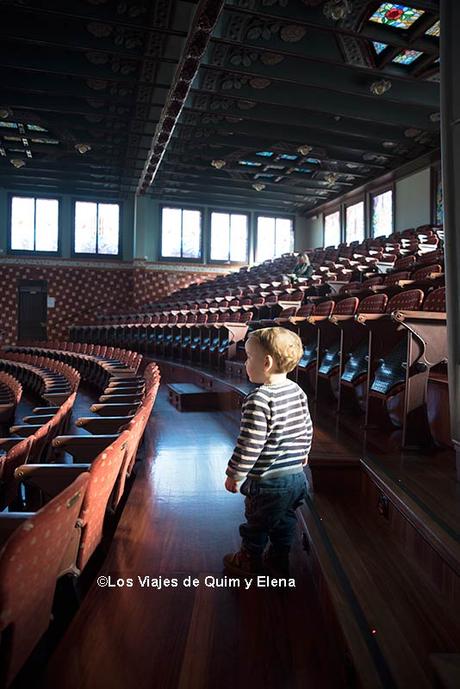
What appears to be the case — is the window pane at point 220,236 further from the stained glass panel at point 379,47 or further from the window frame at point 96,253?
the stained glass panel at point 379,47

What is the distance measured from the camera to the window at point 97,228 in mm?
6246

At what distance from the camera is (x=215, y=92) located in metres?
3.68

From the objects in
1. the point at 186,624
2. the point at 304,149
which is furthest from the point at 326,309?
the point at 304,149

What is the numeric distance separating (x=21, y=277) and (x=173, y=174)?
94.6 inches

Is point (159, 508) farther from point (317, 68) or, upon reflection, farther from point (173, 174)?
point (173, 174)

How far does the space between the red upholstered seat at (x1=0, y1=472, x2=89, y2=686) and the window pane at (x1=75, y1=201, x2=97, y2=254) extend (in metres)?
6.19

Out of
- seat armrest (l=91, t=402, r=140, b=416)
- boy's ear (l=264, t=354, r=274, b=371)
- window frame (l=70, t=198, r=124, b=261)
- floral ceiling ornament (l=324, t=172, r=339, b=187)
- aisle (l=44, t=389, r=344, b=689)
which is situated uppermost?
floral ceiling ornament (l=324, t=172, r=339, b=187)

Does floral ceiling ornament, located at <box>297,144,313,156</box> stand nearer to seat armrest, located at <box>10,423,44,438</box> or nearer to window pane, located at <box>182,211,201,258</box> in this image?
window pane, located at <box>182,211,201,258</box>

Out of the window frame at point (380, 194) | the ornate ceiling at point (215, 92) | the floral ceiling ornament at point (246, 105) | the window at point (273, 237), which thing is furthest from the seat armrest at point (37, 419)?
the window at point (273, 237)

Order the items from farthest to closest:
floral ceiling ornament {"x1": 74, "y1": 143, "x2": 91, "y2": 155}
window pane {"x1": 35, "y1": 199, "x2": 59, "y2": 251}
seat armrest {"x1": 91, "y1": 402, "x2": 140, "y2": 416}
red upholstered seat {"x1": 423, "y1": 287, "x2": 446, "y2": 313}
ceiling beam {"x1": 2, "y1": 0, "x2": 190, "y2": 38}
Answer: window pane {"x1": 35, "y1": 199, "x2": 59, "y2": 251}, floral ceiling ornament {"x1": 74, "y1": 143, "x2": 91, "y2": 155}, ceiling beam {"x1": 2, "y1": 0, "x2": 190, "y2": 38}, seat armrest {"x1": 91, "y1": 402, "x2": 140, "y2": 416}, red upholstered seat {"x1": 423, "y1": 287, "x2": 446, "y2": 313}

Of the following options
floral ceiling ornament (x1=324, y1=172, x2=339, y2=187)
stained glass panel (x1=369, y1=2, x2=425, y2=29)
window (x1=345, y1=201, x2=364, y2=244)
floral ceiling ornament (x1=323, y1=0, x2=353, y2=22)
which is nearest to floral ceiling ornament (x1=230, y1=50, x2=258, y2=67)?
floral ceiling ornament (x1=323, y1=0, x2=353, y2=22)

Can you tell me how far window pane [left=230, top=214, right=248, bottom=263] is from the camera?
6.90 meters

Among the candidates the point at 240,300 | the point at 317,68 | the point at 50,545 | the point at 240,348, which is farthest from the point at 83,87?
the point at 50,545

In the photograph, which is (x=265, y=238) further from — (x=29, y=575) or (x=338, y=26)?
(x=29, y=575)
